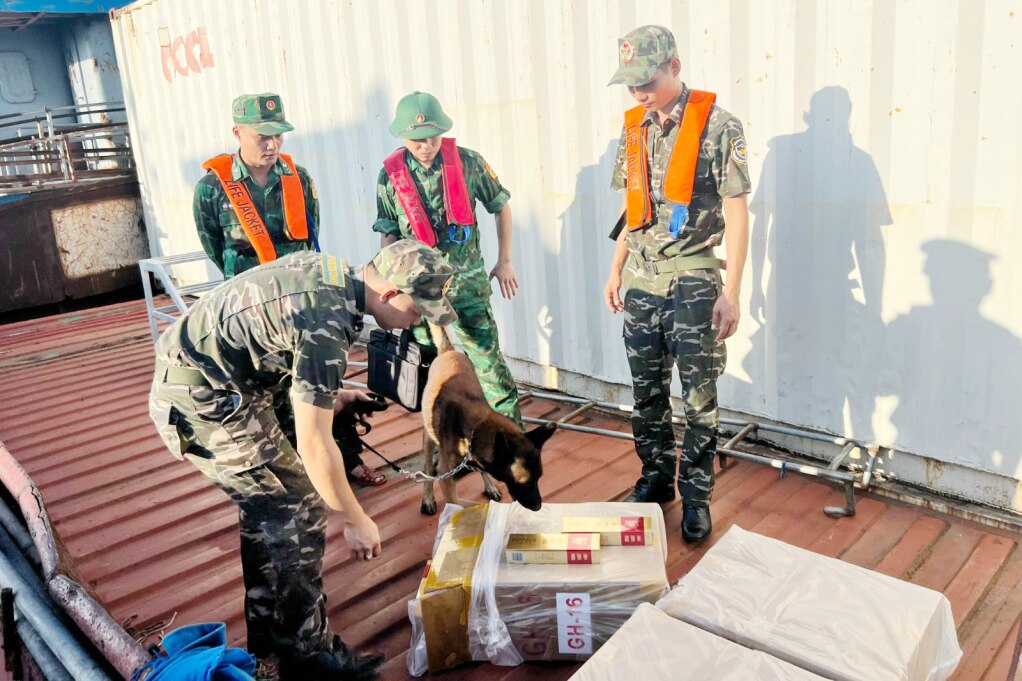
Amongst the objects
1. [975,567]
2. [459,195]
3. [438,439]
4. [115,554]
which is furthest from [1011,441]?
[115,554]

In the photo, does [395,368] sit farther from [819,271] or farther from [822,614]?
[819,271]

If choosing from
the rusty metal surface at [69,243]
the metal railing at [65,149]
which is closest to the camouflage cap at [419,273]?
the rusty metal surface at [69,243]

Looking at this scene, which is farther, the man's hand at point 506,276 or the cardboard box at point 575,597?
the man's hand at point 506,276

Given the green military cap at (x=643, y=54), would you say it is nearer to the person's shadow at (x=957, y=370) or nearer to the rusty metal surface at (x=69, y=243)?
the person's shadow at (x=957, y=370)

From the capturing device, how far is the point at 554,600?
2406mm

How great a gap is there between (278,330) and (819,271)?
106 inches

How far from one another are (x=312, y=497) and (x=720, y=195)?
1.96 m

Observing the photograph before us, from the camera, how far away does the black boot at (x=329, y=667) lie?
96.8 inches

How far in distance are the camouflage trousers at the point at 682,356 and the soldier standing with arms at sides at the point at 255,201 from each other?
1.54 metres

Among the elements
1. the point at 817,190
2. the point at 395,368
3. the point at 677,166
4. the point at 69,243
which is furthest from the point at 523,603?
the point at 69,243

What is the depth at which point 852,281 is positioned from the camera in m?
3.58

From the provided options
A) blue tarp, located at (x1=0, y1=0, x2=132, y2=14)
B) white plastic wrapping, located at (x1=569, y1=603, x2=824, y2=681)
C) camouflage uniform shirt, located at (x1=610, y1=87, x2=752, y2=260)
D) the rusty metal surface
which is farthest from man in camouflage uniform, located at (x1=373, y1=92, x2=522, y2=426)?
blue tarp, located at (x1=0, y1=0, x2=132, y2=14)

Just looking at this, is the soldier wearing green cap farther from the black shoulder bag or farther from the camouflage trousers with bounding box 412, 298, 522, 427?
the black shoulder bag

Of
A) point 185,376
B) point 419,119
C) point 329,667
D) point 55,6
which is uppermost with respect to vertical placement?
point 55,6
